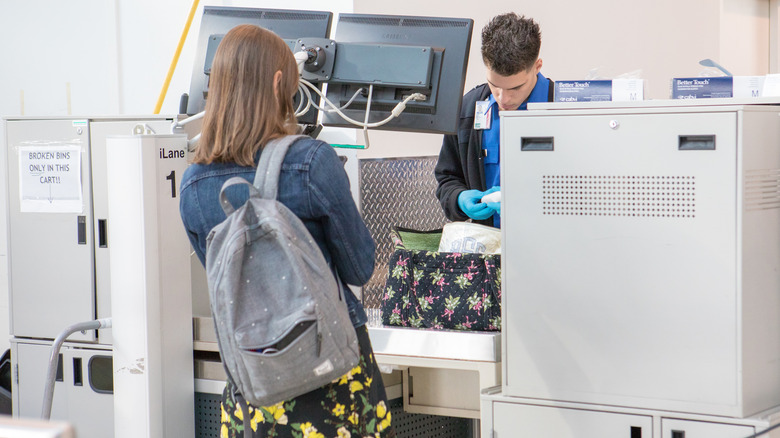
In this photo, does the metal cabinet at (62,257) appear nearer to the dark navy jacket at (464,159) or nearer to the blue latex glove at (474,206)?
the dark navy jacket at (464,159)

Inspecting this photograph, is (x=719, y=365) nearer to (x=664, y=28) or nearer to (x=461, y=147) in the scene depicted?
(x=461, y=147)

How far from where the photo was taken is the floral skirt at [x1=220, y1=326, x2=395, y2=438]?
1584 mm

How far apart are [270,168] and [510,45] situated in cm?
107

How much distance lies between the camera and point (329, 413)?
159 centimetres

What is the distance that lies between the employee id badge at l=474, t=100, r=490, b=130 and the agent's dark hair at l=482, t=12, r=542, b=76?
12cm

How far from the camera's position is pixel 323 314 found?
1.48 metres

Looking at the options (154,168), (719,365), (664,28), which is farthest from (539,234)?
(664,28)

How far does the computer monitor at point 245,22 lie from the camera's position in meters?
2.23

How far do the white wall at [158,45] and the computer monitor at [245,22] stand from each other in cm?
179

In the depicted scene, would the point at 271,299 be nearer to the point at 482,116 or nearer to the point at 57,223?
the point at 482,116

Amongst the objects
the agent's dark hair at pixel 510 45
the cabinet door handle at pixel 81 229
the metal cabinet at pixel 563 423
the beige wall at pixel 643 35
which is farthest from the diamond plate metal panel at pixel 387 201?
the metal cabinet at pixel 563 423

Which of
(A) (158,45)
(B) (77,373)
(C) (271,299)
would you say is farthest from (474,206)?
(A) (158,45)

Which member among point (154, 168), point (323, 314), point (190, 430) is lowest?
point (190, 430)

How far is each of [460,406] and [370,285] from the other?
0.70m
